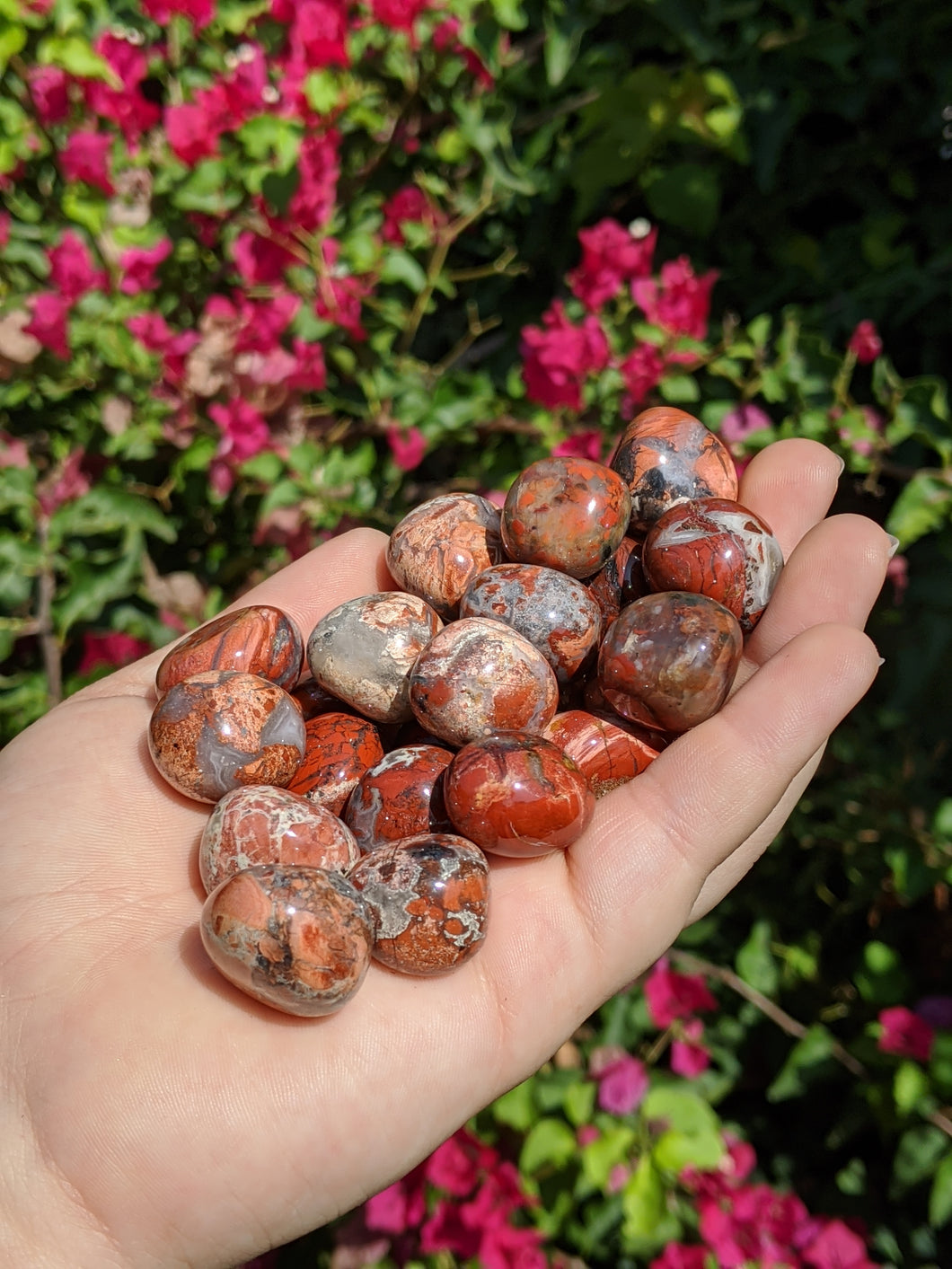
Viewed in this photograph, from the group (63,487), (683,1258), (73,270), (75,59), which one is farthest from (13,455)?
(683,1258)

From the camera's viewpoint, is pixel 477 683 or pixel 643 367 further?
pixel 643 367

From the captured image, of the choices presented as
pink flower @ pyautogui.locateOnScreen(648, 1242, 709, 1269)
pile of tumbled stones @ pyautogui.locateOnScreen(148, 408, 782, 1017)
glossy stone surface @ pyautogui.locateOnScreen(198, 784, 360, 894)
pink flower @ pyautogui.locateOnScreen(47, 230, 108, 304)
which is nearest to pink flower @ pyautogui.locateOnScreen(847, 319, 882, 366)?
pile of tumbled stones @ pyautogui.locateOnScreen(148, 408, 782, 1017)

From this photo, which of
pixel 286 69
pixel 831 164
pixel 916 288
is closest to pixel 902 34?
pixel 831 164

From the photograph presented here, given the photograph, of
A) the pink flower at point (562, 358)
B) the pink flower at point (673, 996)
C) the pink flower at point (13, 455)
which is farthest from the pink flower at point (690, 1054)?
the pink flower at point (13, 455)

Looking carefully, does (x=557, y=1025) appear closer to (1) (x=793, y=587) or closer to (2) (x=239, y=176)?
(1) (x=793, y=587)

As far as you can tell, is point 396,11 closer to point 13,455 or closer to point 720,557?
point 13,455
